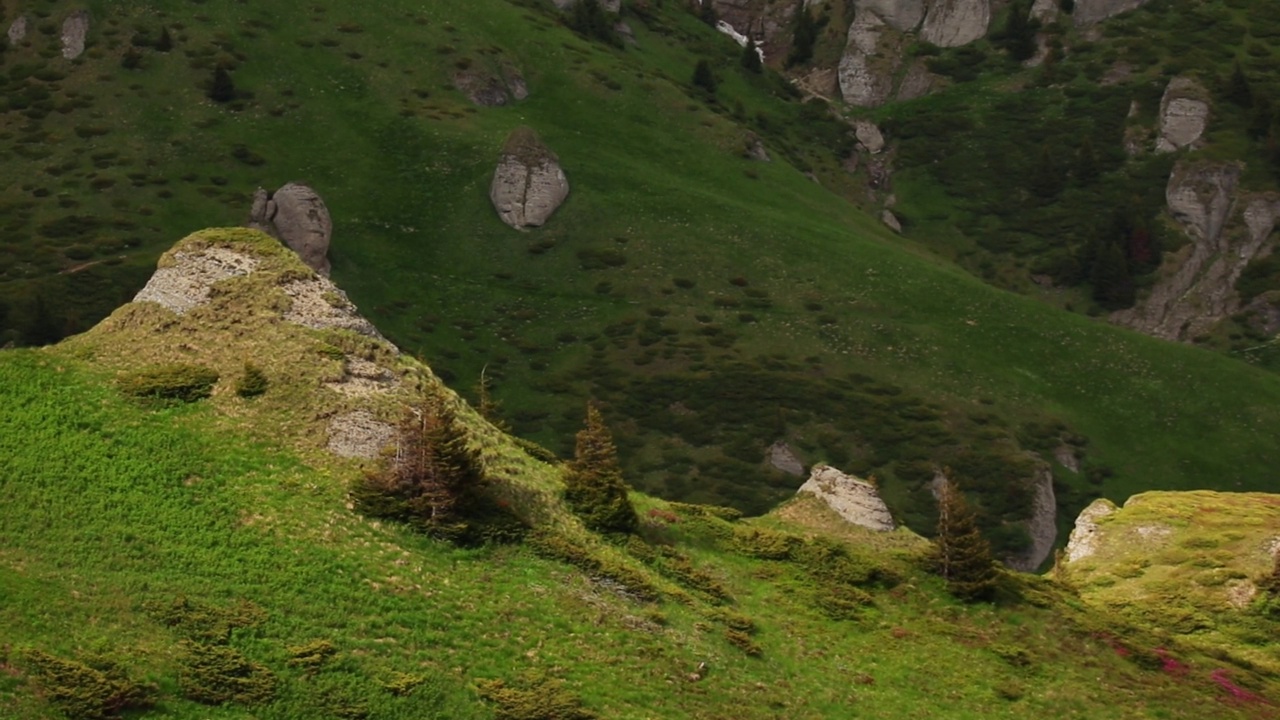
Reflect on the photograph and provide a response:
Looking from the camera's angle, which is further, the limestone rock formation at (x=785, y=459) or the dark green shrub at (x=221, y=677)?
the limestone rock formation at (x=785, y=459)

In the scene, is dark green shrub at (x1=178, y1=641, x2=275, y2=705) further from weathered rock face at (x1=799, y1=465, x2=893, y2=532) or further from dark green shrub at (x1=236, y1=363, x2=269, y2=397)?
weathered rock face at (x1=799, y1=465, x2=893, y2=532)

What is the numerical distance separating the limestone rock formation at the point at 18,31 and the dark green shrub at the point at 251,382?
434 feet

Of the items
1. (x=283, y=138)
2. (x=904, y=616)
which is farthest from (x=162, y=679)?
(x=283, y=138)

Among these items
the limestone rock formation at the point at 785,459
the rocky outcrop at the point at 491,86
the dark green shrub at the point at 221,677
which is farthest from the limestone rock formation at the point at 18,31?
the dark green shrub at the point at 221,677

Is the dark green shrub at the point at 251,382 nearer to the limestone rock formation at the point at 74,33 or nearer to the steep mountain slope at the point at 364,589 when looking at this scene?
the steep mountain slope at the point at 364,589

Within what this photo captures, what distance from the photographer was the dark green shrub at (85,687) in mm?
31872

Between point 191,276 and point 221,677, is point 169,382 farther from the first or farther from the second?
point 221,677

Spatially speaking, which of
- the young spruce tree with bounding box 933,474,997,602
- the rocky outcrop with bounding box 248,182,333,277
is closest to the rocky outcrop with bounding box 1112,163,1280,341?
the rocky outcrop with bounding box 248,182,333,277

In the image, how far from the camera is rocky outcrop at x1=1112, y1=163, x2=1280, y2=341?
549 ft

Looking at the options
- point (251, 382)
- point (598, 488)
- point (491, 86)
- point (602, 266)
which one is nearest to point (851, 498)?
point (598, 488)

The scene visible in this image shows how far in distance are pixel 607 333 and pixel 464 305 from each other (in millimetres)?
14719

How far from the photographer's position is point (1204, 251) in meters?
175

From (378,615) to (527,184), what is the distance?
10952 cm

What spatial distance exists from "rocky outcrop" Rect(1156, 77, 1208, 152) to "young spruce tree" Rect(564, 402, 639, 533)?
161714 mm
